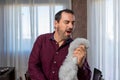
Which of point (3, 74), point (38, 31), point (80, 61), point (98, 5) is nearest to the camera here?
point (80, 61)

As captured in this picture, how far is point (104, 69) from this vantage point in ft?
11.6

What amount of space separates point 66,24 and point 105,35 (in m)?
2.16

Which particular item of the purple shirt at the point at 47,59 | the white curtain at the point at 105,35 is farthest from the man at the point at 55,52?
the white curtain at the point at 105,35

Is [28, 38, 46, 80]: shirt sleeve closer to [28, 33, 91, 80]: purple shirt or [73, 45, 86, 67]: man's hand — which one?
[28, 33, 91, 80]: purple shirt

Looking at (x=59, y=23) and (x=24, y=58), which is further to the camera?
(x=24, y=58)

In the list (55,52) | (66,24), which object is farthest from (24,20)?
(66,24)

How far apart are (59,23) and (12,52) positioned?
295 cm

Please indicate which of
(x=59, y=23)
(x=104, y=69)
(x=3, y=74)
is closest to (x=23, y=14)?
(x=3, y=74)

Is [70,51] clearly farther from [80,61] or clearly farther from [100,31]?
[100,31]

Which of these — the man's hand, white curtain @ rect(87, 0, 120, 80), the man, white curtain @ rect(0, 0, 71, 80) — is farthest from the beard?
white curtain @ rect(0, 0, 71, 80)

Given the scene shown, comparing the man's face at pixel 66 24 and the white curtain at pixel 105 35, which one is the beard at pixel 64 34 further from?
the white curtain at pixel 105 35

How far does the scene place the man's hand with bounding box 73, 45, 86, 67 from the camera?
1359mm

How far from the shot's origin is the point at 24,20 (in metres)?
4.21

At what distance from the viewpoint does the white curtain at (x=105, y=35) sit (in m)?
3.12
